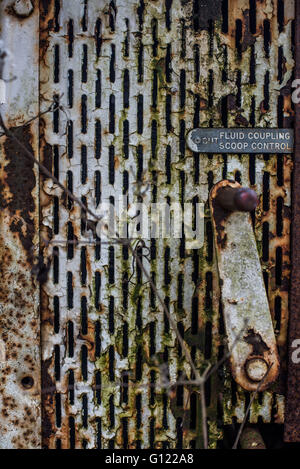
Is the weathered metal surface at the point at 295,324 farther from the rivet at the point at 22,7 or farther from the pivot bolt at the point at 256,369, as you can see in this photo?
the rivet at the point at 22,7

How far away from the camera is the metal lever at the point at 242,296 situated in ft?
3.06

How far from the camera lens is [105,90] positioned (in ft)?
3.52

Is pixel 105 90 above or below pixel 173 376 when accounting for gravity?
above

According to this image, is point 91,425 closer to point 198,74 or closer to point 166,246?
point 166,246

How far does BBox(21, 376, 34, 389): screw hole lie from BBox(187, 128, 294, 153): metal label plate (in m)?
0.69

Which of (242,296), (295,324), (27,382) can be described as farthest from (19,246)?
(295,324)

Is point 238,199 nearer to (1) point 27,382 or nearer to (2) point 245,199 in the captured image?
(2) point 245,199

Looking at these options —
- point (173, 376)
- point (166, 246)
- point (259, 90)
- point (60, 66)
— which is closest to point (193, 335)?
point (173, 376)

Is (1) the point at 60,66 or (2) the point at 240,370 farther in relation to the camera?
(1) the point at 60,66

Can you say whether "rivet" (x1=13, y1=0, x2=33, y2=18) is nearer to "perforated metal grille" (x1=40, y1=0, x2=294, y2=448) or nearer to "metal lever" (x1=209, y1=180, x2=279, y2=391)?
"perforated metal grille" (x1=40, y1=0, x2=294, y2=448)

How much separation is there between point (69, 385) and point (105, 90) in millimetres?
726

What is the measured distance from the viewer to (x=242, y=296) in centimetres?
96

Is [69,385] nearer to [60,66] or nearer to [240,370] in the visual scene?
[240,370]
